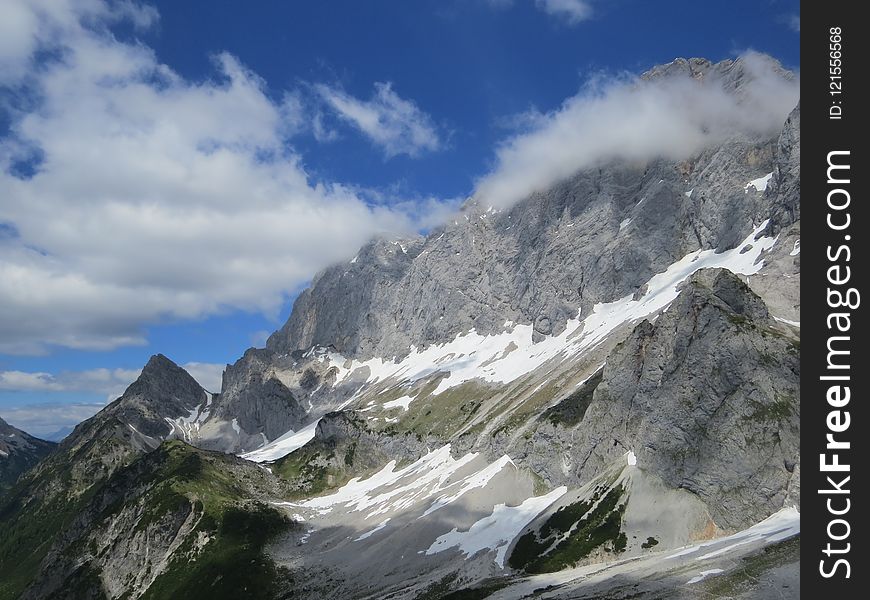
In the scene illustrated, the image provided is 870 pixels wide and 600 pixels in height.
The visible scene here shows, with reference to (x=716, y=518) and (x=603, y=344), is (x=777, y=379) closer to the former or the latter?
(x=716, y=518)

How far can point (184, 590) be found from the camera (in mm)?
119875

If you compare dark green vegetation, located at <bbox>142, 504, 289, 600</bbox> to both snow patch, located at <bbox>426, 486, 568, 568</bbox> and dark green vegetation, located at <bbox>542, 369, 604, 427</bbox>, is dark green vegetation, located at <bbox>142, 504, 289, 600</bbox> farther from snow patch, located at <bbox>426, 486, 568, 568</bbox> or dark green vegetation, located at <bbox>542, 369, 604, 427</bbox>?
dark green vegetation, located at <bbox>542, 369, 604, 427</bbox>

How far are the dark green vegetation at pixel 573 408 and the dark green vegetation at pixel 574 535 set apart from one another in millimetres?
25561

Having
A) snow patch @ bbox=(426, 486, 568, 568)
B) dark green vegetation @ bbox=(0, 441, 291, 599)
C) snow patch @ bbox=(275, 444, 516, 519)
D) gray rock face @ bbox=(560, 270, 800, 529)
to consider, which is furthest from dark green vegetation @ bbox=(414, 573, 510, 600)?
dark green vegetation @ bbox=(0, 441, 291, 599)

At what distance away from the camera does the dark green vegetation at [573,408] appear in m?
122

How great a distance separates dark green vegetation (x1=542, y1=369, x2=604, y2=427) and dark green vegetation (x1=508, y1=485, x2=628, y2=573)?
83.9 ft

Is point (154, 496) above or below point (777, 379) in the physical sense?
below

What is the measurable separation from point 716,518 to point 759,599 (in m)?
35.9

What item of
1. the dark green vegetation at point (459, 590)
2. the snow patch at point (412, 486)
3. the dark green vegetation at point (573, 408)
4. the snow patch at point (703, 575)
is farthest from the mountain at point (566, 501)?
the snow patch at point (412, 486)

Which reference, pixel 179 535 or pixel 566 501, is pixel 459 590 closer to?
pixel 566 501

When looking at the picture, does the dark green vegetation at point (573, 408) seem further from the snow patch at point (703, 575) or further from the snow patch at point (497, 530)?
the snow patch at point (703, 575)

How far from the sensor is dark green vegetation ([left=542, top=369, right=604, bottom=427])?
4791 inches

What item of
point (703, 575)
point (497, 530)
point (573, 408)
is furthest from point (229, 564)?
point (703, 575)
